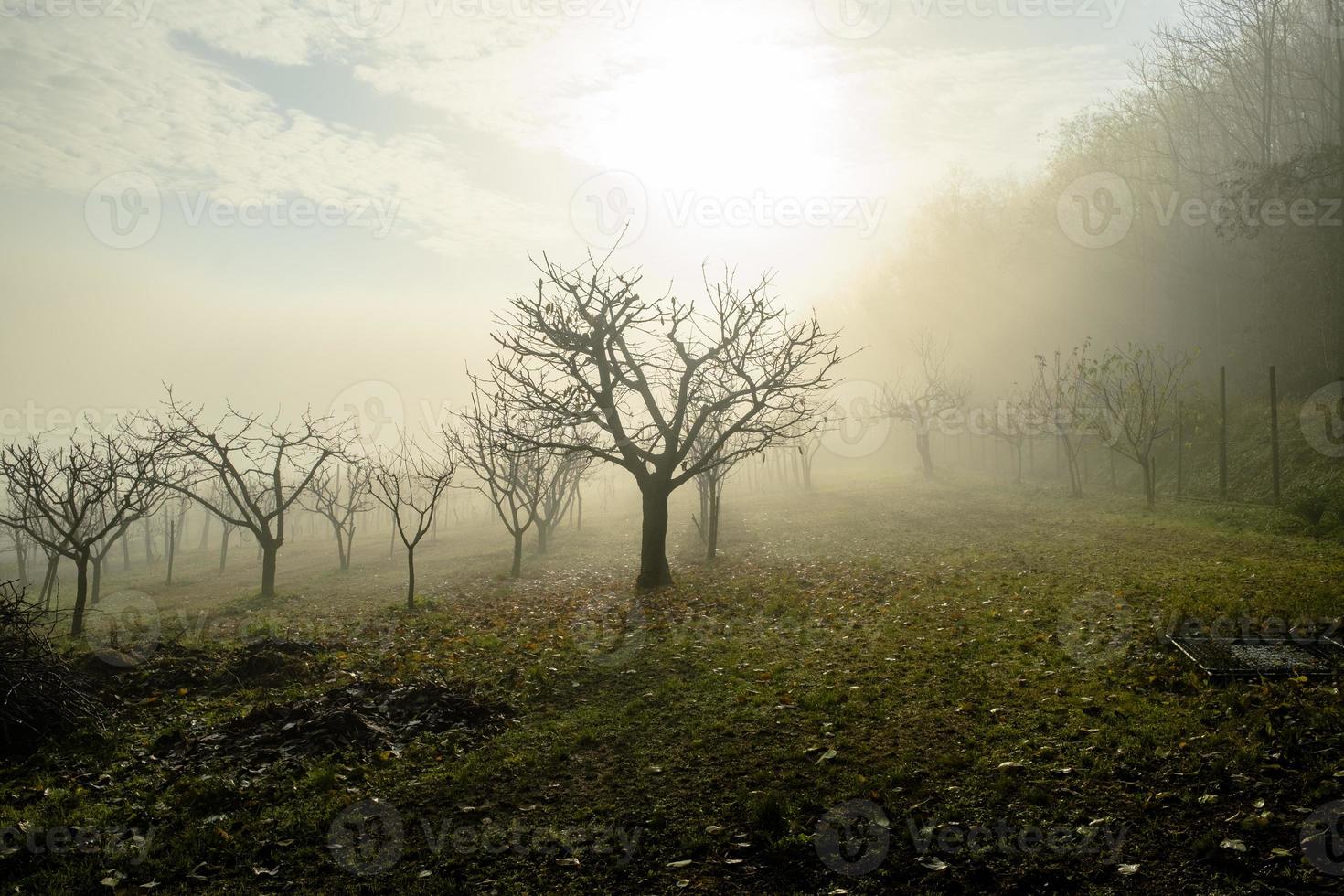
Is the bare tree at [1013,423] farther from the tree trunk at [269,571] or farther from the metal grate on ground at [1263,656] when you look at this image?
the tree trunk at [269,571]

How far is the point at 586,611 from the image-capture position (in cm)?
1314

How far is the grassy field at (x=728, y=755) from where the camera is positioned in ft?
14.9

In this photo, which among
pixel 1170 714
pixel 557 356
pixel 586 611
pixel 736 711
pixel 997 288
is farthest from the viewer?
pixel 997 288

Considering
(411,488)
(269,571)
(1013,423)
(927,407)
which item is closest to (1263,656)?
(411,488)

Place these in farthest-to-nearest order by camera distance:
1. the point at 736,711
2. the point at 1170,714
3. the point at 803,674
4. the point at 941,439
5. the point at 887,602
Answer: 1. the point at 941,439
2. the point at 887,602
3. the point at 803,674
4. the point at 736,711
5. the point at 1170,714

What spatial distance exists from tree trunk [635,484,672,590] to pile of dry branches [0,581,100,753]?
377 inches

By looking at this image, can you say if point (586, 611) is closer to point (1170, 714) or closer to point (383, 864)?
point (383, 864)

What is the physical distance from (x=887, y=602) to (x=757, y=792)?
7.22 m

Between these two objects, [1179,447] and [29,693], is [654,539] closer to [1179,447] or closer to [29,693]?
[29,693]

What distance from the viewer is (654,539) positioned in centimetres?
1496

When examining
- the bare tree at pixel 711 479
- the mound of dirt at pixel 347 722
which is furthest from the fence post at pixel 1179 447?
the mound of dirt at pixel 347 722

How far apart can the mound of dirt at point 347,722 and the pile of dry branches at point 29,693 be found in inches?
60.1

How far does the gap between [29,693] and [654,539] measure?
10231 millimetres

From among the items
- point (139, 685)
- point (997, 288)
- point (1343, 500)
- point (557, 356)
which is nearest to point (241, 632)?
point (139, 685)
